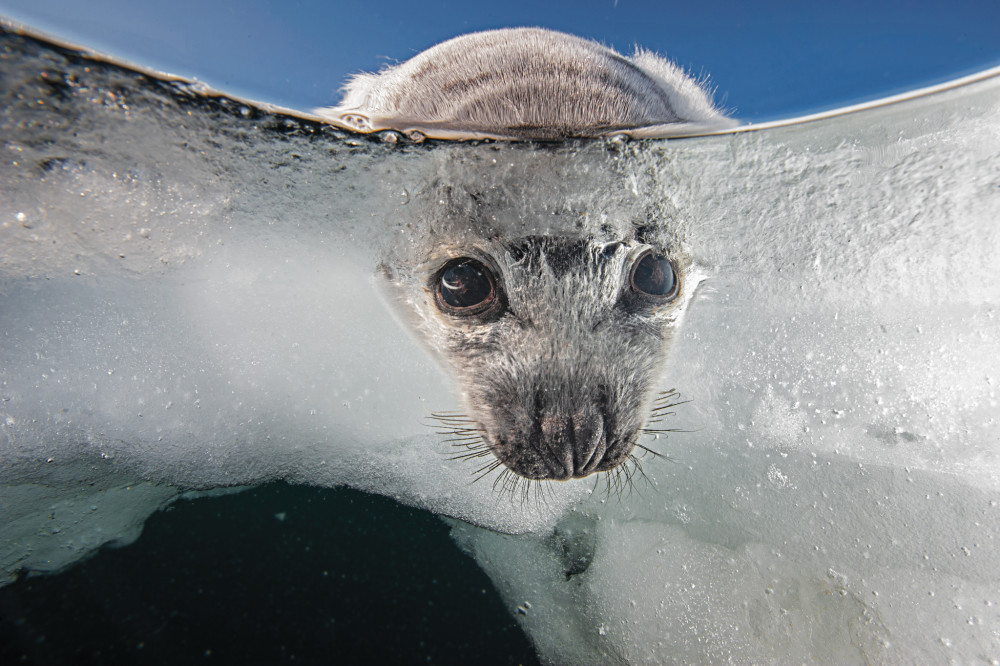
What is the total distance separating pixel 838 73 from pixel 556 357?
4.73 feet

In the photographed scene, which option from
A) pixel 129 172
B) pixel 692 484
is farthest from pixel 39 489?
pixel 692 484

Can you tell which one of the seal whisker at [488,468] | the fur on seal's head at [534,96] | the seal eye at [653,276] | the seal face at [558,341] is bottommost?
the seal whisker at [488,468]

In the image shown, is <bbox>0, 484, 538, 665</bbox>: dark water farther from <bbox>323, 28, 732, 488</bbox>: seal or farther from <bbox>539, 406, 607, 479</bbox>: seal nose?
<bbox>539, 406, 607, 479</bbox>: seal nose

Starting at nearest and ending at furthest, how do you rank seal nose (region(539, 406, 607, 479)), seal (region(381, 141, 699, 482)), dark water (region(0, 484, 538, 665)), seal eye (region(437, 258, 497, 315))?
seal nose (region(539, 406, 607, 479)) < seal (region(381, 141, 699, 482)) < dark water (region(0, 484, 538, 665)) < seal eye (region(437, 258, 497, 315))

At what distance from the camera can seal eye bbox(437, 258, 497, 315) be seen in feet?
5.36

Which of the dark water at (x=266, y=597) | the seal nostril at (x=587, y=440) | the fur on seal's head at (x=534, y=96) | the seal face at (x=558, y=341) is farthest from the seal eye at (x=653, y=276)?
the dark water at (x=266, y=597)

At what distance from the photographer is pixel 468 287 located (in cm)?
164

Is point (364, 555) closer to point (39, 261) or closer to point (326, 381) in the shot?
point (326, 381)

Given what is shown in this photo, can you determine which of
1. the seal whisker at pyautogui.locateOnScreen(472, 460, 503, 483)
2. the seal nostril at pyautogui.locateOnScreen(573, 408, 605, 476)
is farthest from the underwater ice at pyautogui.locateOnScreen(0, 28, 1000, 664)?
the seal nostril at pyautogui.locateOnScreen(573, 408, 605, 476)

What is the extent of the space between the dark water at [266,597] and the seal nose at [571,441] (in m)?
0.83

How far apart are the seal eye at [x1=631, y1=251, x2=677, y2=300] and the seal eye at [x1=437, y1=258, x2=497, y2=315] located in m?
0.61

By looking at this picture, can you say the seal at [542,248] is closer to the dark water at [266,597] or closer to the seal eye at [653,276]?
the seal eye at [653,276]

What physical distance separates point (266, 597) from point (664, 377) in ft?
5.98

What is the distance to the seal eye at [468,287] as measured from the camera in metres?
1.63
